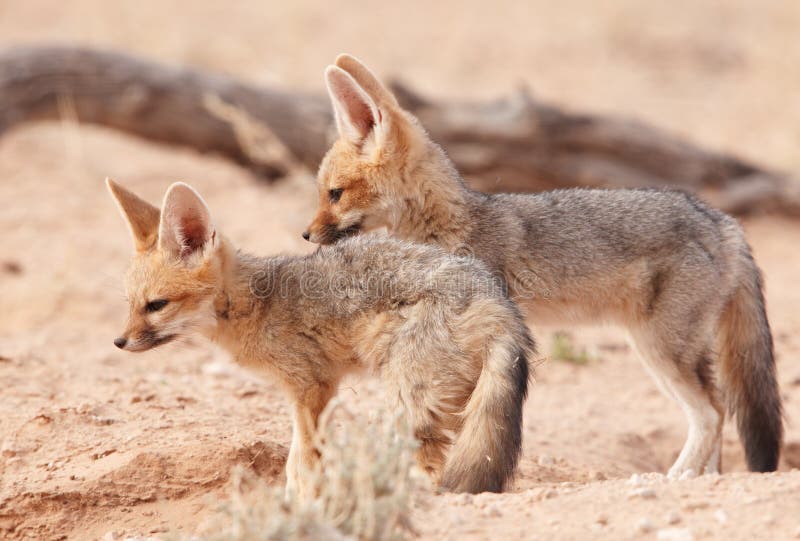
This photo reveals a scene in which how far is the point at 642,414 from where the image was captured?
22.1 ft

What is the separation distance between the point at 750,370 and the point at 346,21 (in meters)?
13.4

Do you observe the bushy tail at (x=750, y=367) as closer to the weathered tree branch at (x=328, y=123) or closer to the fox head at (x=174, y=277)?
the fox head at (x=174, y=277)

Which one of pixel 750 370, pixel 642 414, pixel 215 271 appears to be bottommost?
pixel 642 414

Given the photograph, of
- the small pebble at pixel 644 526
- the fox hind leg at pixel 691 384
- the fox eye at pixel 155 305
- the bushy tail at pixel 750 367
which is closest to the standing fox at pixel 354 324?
the fox eye at pixel 155 305

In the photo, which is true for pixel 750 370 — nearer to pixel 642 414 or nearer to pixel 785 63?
pixel 642 414

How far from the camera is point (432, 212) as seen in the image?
215 inches

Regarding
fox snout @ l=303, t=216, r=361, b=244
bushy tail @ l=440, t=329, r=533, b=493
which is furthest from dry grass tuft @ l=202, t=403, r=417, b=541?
fox snout @ l=303, t=216, r=361, b=244

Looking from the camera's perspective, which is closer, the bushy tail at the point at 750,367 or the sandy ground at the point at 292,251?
the sandy ground at the point at 292,251

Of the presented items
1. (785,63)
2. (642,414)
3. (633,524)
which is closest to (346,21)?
(785,63)

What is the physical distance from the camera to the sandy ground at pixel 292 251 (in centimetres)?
393

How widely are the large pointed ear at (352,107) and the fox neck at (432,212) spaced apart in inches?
13.4

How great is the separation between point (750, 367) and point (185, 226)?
3.09 metres

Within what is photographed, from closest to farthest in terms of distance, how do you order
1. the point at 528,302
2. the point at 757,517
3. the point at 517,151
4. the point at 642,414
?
the point at 757,517
the point at 528,302
the point at 642,414
the point at 517,151

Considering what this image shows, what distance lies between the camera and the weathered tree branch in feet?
31.9
